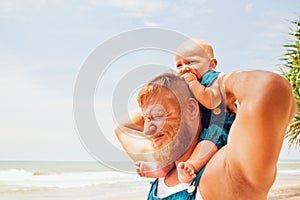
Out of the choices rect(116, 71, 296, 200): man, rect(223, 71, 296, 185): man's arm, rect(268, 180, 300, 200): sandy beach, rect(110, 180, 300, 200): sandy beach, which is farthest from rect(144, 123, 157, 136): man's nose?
rect(268, 180, 300, 200): sandy beach

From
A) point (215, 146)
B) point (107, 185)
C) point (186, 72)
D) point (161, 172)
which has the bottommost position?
point (107, 185)

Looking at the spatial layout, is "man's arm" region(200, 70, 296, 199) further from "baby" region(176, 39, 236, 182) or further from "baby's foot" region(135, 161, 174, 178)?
"baby's foot" region(135, 161, 174, 178)

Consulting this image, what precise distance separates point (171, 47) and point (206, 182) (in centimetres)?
28

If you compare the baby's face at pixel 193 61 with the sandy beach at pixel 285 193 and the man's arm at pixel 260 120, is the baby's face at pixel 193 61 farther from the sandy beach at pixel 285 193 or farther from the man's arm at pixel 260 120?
the sandy beach at pixel 285 193

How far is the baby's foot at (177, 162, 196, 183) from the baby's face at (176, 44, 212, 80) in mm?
193

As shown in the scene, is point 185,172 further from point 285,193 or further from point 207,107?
point 285,193

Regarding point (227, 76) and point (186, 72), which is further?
point (186, 72)

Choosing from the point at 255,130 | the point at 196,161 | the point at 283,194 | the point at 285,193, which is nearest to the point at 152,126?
the point at 196,161

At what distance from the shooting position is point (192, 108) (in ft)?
3.11

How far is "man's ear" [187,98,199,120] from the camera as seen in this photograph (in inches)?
37.1

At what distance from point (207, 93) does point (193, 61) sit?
0.53ft

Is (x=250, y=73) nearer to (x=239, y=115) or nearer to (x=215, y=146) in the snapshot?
(x=239, y=115)

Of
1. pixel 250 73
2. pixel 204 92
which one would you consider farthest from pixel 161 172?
pixel 250 73

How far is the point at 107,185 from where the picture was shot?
12.3 metres
